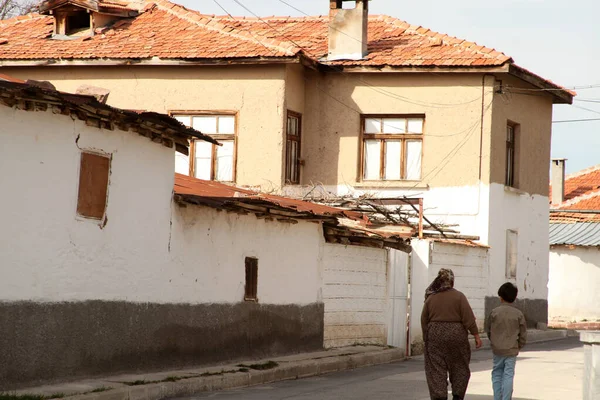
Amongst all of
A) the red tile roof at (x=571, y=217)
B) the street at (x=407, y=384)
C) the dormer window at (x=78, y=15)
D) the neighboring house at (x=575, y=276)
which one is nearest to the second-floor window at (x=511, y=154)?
the neighboring house at (x=575, y=276)

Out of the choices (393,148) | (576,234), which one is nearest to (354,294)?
(393,148)

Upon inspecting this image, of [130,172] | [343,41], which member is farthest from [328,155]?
[130,172]

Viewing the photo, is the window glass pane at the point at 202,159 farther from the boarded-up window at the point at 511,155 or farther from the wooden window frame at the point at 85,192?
the wooden window frame at the point at 85,192

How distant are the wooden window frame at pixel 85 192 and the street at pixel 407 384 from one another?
2587 mm

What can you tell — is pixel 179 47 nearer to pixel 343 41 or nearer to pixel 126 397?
pixel 343 41

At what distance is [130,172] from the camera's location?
1480 centimetres

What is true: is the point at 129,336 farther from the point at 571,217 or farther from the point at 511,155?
the point at 571,217

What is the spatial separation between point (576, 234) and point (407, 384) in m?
26.6

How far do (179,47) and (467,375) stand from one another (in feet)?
55.8

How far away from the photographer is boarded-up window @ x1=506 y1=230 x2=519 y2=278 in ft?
99.1

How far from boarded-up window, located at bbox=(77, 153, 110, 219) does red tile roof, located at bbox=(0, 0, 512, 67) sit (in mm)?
13237

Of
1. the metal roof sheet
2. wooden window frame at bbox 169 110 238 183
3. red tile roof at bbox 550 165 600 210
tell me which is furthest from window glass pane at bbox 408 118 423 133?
red tile roof at bbox 550 165 600 210

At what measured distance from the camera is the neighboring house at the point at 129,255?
12617mm

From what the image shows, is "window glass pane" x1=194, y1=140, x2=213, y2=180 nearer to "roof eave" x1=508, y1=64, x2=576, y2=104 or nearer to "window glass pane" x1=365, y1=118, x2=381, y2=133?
"window glass pane" x1=365, y1=118, x2=381, y2=133
